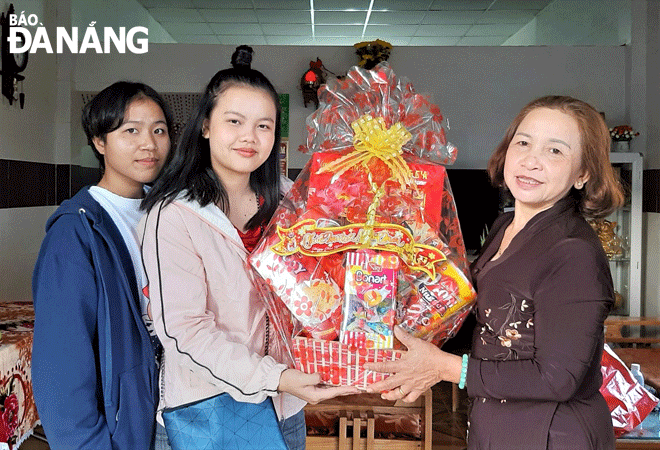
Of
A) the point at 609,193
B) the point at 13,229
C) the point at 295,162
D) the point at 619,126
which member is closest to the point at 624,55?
the point at 619,126

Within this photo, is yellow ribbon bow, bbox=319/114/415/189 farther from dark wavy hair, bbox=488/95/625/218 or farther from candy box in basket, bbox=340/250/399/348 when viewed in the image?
dark wavy hair, bbox=488/95/625/218

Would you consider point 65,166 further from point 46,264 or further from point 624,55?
point 624,55

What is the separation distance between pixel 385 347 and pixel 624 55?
4.63 m

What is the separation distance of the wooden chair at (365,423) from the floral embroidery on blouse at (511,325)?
4.04 ft

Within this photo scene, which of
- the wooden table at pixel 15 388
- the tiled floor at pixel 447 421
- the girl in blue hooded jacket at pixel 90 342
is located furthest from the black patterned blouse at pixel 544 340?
the tiled floor at pixel 447 421

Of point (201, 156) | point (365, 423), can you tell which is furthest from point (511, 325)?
point (365, 423)

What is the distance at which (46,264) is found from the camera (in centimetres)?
136

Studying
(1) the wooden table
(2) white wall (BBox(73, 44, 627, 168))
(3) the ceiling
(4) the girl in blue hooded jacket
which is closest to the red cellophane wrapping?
(4) the girl in blue hooded jacket

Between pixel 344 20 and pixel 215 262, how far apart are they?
17.4 ft

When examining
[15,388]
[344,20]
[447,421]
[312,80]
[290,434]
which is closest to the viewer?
[290,434]

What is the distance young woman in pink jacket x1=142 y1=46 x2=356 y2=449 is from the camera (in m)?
1.23

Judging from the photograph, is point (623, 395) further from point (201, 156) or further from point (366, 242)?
point (201, 156)

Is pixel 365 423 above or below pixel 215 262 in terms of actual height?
below

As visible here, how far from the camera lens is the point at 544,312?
4.07 ft
